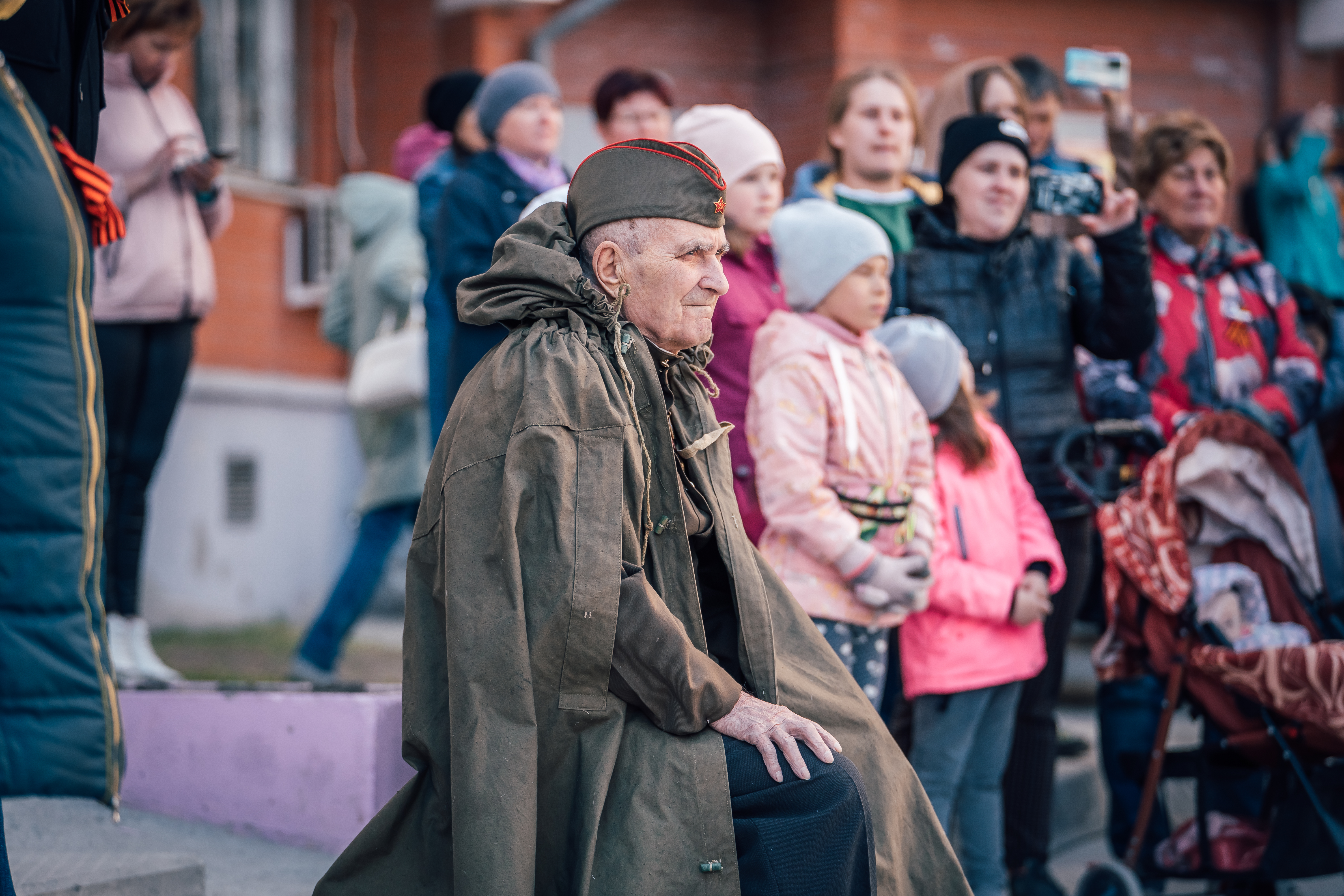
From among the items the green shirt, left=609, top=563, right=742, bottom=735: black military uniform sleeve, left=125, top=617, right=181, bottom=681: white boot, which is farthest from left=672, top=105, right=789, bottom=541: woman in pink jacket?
left=125, top=617, right=181, bottom=681: white boot

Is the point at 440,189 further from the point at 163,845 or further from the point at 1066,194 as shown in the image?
the point at 163,845

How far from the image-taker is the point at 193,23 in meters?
4.36

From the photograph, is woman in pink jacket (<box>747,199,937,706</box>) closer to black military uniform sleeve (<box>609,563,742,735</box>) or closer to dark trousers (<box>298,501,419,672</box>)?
black military uniform sleeve (<box>609,563,742,735</box>)

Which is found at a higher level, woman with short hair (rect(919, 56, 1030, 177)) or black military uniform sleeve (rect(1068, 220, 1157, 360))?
woman with short hair (rect(919, 56, 1030, 177))

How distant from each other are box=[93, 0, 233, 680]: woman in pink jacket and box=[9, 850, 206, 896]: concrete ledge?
3.70 ft

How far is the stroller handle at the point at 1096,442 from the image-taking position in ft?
13.2

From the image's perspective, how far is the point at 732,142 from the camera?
13.0ft

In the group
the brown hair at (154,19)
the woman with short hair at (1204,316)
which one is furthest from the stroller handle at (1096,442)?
the brown hair at (154,19)

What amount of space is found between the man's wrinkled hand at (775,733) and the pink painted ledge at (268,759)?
4.72 ft

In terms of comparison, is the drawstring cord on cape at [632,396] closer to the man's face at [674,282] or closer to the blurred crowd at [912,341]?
the man's face at [674,282]

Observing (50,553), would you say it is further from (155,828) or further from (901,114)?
(901,114)

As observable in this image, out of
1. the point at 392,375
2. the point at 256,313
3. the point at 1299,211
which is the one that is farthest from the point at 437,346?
the point at 1299,211

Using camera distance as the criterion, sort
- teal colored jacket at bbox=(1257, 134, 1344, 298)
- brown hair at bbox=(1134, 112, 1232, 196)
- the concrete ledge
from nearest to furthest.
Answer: the concrete ledge → brown hair at bbox=(1134, 112, 1232, 196) → teal colored jacket at bbox=(1257, 134, 1344, 298)

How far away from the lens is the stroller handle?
4012mm
